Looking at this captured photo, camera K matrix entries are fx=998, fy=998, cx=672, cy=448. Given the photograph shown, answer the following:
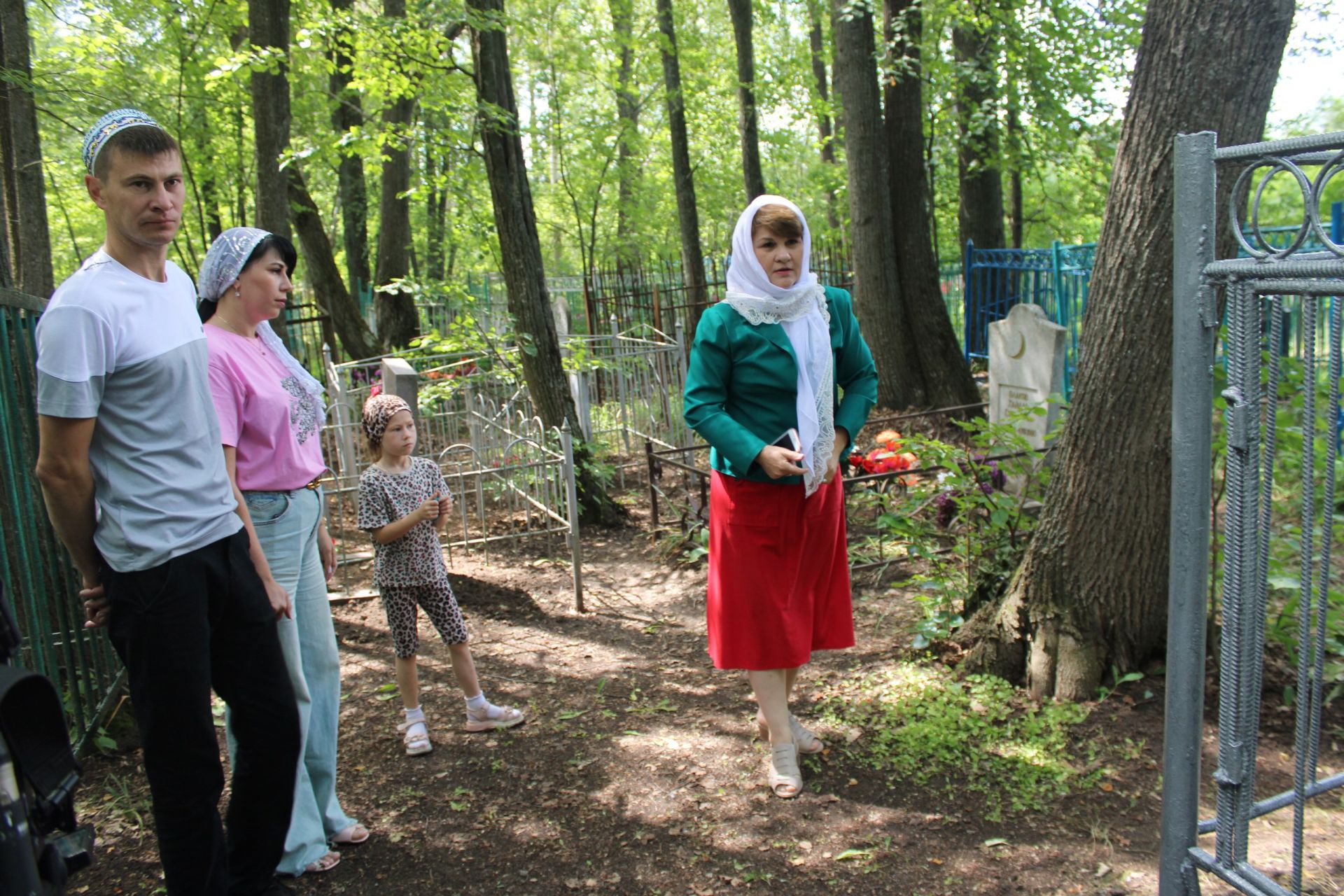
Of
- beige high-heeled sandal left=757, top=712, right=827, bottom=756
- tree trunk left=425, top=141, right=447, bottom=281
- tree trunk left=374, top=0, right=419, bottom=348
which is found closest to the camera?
beige high-heeled sandal left=757, top=712, right=827, bottom=756

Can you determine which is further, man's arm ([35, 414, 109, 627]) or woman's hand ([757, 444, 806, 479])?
woman's hand ([757, 444, 806, 479])

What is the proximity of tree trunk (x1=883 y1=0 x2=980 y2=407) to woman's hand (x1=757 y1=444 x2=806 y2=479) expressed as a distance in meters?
7.33

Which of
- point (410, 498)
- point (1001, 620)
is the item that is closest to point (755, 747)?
point (1001, 620)

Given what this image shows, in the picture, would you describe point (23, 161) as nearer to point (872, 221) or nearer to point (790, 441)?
point (790, 441)

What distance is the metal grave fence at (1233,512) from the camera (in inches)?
76.5

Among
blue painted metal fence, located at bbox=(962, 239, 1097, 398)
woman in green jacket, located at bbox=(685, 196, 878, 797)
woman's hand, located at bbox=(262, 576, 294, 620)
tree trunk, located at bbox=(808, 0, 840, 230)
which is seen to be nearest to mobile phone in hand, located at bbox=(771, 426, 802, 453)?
woman in green jacket, located at bbox=(685, 196, 878, 797)

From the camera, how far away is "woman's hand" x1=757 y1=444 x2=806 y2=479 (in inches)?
121

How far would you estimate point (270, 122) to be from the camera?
26.0 feet

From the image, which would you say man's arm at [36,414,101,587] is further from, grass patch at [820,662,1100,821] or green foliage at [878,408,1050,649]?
green foliage at [878,408,1050,649]

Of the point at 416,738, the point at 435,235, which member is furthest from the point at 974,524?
the point at 435,235

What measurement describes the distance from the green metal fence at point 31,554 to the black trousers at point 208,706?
1118 mm

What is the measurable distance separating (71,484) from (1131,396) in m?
3.26

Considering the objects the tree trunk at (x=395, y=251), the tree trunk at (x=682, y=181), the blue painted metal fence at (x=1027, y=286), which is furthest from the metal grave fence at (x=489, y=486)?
the tree trunk at (x=682, y=181)

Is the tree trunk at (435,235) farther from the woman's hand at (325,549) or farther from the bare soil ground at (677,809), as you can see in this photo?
the woman's hand at (325,549)
